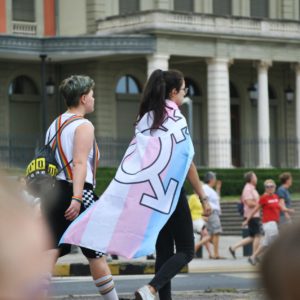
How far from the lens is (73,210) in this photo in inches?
332

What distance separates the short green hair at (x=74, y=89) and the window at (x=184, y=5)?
125 feet

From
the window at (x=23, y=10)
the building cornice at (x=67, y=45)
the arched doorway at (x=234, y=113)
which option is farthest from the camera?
the arched doorway at (x=234, y=113)

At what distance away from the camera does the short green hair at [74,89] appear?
355 inches

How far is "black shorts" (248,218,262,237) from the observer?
71.6 ft

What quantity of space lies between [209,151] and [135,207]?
37.0 meters

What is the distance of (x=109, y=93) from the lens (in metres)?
46.2

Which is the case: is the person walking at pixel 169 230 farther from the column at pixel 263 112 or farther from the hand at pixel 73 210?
the column at pixel 263 112

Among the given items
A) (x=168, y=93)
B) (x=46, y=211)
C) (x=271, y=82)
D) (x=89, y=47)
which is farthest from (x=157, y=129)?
(x=271, y=82)

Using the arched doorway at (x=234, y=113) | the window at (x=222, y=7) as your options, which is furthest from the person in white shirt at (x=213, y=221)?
the arched doorway at (x=234, y=113)

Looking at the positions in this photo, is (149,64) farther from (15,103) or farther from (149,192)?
(149,192)

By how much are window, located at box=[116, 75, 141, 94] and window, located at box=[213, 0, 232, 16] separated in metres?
4.39

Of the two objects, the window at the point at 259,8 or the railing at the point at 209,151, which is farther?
the window at the point at 259,8

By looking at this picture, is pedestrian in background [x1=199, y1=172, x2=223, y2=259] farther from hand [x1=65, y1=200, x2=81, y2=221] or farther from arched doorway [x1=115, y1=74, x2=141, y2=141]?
arched doorway [x1=115, y1=74, x2=141, y2=141]

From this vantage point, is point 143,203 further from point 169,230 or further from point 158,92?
point 158,92
